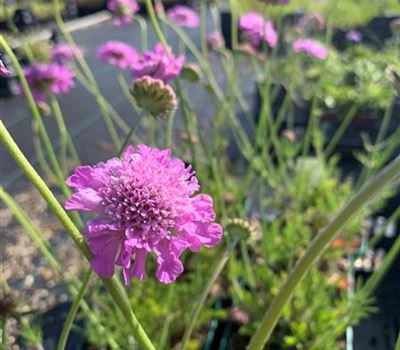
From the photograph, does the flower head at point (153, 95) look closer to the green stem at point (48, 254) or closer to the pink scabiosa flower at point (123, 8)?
the green stem at point (48, 254)

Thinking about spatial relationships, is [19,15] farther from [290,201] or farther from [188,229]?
[188,229]

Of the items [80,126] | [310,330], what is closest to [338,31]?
[80,126]

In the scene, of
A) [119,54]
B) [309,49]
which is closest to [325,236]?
[119,54]

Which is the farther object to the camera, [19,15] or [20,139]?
[20,139]

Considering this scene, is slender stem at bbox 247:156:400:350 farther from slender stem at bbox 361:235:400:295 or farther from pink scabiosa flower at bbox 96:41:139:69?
pink scabiosa flower at bbox 96:41:139:69

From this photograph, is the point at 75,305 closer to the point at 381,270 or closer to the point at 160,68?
the point at 160,68

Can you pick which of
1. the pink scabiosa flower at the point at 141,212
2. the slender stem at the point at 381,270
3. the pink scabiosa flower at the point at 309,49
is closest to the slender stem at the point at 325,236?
the pink scabiosa flower at the point at 141,212
